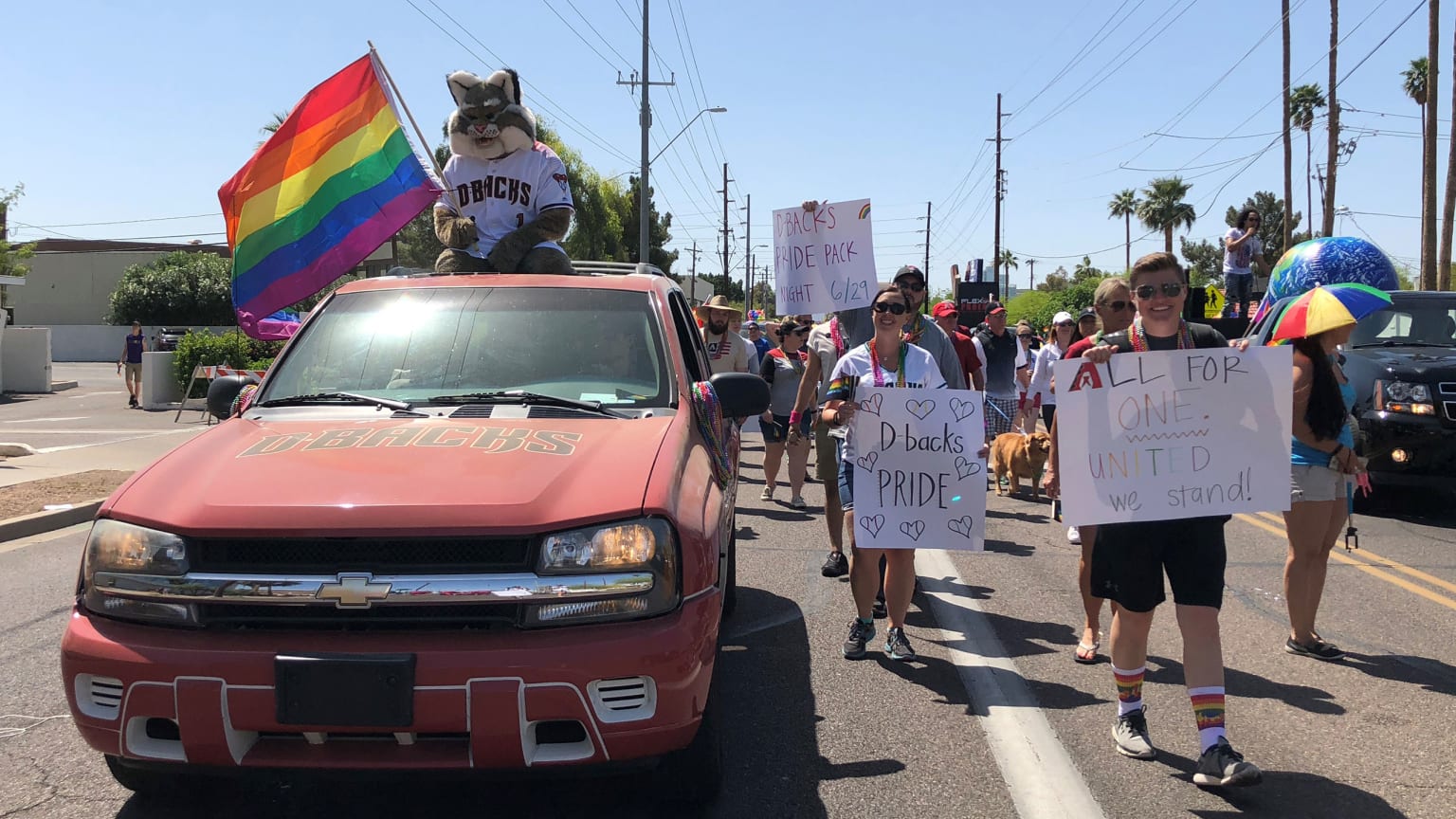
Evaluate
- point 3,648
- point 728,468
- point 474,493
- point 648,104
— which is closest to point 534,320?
point 728,468

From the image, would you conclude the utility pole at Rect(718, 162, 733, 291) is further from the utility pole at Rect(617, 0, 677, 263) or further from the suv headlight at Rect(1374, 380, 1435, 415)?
the suv headlight at Rect(1374, 380, 1435, 415)

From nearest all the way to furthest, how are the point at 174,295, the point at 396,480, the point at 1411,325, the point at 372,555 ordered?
the point at 372,555 → the point at 396,480 → the point at 1411,325 → the point at 174,295

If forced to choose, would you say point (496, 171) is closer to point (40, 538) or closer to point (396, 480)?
point (396, 480)

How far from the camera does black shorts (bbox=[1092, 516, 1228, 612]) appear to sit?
4.00 meters

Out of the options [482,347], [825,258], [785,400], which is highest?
[825,258]

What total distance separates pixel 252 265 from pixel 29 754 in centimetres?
269

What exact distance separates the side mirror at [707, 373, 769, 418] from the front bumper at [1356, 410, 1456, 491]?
718 cm

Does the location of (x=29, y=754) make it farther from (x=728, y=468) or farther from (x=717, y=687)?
(x=728, y=468)

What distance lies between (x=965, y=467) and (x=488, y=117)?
3.24 meters

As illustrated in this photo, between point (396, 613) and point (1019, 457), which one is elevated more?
point (396, 613)

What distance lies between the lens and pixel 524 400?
13.1 feet

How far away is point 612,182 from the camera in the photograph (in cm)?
5216

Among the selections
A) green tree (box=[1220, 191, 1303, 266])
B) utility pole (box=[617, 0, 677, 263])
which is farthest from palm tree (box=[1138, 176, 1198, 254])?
utility pole (box=[617, 0, 677, 263])

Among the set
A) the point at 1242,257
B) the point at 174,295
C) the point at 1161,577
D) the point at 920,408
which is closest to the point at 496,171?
the point at 920,408
